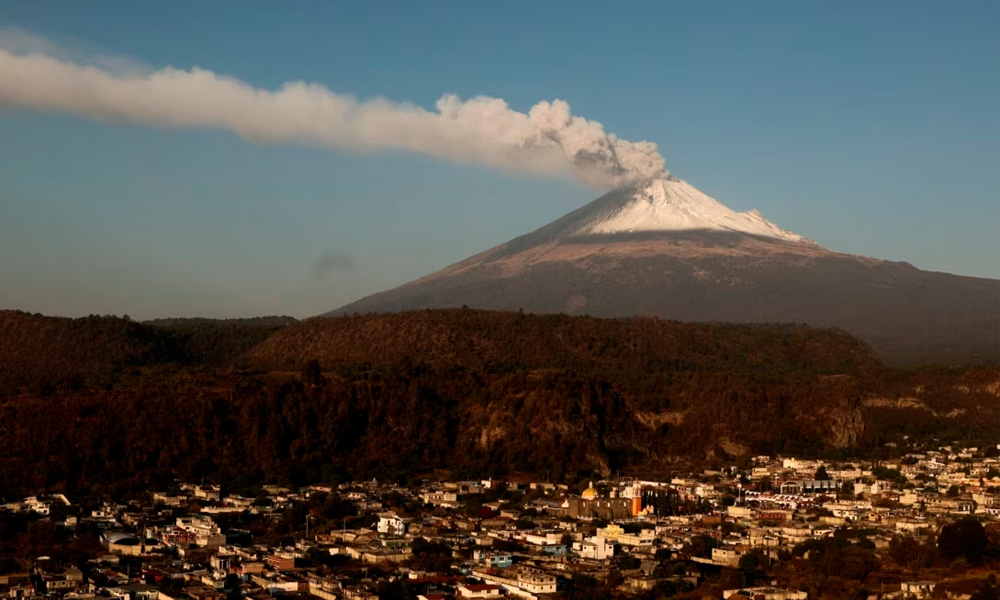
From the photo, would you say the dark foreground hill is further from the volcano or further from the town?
the volcano

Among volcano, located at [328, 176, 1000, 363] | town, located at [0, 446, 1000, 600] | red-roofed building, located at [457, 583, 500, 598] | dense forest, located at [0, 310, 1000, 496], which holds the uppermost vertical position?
volcano, located at [328, 176, 1000, 363]

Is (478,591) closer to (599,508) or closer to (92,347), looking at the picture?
(599,508)

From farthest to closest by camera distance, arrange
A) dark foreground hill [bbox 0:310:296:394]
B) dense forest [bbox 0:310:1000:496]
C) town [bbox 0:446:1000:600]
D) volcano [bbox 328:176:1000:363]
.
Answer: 1. volcano [bbox 328:176:1000:363]
2. dark foreground hill [bbox 0:310:296:394]
3. dense forest [bbox 0:310:1000:496]
4. town [bbox 0:446:1000:600]

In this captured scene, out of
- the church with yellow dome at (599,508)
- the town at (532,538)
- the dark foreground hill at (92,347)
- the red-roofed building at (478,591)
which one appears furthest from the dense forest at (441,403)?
the red-roofed building at (478,591)

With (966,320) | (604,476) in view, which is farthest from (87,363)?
(966,320)

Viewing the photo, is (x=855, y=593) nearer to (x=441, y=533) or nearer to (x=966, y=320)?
(x=441, y=533)

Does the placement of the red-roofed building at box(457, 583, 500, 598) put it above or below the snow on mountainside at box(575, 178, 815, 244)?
below

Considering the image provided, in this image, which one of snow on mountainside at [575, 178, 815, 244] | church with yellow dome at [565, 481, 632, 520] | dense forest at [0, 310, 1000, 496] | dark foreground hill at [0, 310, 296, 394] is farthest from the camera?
snow on mountainside at [575, 178, 815, 244]

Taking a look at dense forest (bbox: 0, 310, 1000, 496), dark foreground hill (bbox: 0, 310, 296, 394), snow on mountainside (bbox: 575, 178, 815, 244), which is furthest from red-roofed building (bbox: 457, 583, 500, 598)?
snow on mountainside (bbox: 575, 178, 815, 244)
